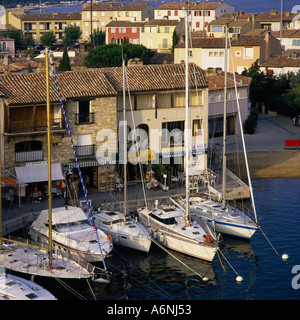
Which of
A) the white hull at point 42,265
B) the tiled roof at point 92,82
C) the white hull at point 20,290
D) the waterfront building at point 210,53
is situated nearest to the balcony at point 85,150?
the tiled roof at point 92,82

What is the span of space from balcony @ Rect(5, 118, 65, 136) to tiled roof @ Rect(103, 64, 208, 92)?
5545 mm

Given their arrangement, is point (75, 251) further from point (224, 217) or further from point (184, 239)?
point (224, 217)

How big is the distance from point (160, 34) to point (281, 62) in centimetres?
4763

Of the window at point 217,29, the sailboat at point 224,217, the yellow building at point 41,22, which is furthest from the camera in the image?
the yellow building at point 41,22

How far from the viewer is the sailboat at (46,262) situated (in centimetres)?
3799

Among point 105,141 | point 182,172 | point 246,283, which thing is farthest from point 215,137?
point 246,283

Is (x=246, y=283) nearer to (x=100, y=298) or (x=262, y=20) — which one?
(x=100, y=298)

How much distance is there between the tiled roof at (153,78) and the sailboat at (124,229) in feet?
36.0

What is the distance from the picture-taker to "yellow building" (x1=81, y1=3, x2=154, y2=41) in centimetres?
16912

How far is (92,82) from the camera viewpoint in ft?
172

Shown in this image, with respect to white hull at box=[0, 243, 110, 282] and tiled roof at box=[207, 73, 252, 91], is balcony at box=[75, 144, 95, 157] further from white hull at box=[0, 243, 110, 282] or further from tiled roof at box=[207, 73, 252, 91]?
tiled roof at box=[207, 73, 252, 91]

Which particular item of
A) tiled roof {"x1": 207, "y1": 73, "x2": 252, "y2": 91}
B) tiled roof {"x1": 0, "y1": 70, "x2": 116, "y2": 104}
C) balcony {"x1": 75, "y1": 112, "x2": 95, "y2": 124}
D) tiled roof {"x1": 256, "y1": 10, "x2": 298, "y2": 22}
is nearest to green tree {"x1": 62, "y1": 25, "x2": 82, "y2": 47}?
tiled roof {"x1": 256, "y1": 10, "x2": 298, "y2": 22}

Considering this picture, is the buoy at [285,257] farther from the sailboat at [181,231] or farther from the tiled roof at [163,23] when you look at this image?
the tiled roof at [163,23]

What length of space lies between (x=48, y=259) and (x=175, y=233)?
8.73 meters
